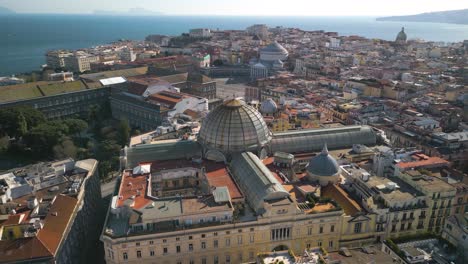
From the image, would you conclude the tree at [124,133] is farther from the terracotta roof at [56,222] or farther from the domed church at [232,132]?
the terracotta roof at [56,222]

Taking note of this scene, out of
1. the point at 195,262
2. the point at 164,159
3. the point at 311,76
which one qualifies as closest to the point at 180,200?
the point at 195,262

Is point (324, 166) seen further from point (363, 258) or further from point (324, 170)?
point (363, 258)

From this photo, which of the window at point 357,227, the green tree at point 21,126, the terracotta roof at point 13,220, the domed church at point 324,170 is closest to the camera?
the terracotta roof at point 13,220

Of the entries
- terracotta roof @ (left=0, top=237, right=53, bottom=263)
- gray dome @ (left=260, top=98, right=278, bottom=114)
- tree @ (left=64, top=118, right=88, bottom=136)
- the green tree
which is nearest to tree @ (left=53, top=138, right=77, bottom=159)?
tree @ (left=64, top=118, right=88, bottom=136)

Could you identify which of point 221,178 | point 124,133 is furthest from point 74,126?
point 221,178

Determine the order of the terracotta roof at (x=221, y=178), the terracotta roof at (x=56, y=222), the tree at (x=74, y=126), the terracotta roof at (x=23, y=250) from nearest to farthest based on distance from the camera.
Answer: the terracotta roof at (x=23, y=250), the terracotta roof at (x=56, y=222), the terracotta roof at (x=221, y=178), the tree at (x=74, y=126)

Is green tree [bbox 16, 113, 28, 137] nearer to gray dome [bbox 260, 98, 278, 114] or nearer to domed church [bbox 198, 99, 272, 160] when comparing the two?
domed church [bbox 198, 99, 272, 160]

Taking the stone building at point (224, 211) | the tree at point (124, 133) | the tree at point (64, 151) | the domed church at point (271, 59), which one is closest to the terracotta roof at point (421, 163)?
the stone building at point (224, 211)

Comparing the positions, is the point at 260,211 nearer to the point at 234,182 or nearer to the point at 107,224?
the point at 234,182
